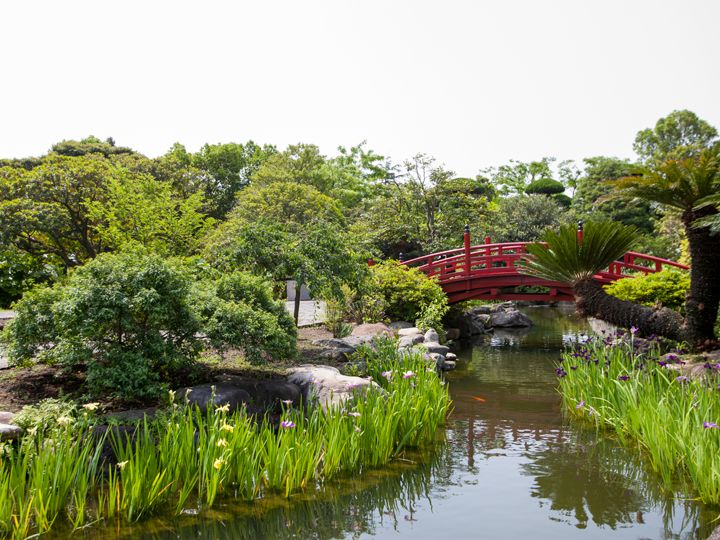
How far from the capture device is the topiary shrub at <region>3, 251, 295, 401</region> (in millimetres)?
5797

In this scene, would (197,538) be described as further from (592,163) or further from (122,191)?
(592,163)

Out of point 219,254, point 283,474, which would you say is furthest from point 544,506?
point 219,254

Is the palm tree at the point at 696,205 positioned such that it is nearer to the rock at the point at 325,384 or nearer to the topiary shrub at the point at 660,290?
the topiary shrub at the point at 660,290

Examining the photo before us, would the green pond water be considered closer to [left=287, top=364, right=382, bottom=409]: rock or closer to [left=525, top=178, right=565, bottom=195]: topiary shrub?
[left=287, top=364, right=382, bottom=409]: rock

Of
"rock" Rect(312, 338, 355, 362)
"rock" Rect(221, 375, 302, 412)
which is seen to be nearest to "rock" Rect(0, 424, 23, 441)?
"rock" Rect(221, 375, 302, 412)

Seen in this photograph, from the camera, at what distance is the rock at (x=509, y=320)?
2077cm

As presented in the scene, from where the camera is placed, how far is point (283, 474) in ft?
16.2

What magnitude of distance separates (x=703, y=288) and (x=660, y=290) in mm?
3018

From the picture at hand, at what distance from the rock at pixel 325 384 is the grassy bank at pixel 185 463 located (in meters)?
0.37

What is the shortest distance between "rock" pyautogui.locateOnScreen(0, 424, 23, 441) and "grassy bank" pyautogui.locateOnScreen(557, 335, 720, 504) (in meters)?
5.17

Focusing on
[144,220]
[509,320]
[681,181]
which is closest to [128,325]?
[681,181]

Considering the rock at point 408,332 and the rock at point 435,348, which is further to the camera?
the rock at point 408,332

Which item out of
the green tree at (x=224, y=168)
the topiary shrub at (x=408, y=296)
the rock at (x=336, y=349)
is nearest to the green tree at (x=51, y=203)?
the topiary shrub at (x=408, y=296)

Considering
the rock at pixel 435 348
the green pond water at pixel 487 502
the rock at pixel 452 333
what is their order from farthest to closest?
the rock at pixel 452 333
the rock at pixel 435 348
the green pond water at pixel 487 502
